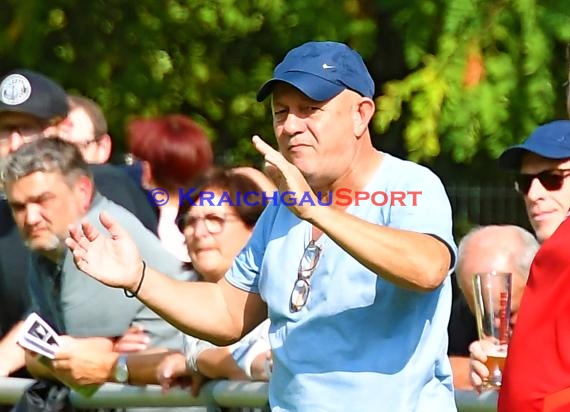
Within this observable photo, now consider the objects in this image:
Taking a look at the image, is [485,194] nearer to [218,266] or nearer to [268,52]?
[268,52]

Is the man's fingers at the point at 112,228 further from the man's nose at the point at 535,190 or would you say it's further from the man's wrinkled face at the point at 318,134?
the man's nose at the point at 535,190

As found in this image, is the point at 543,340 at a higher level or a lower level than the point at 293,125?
lower

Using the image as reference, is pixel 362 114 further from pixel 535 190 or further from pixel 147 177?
pixel 147 177

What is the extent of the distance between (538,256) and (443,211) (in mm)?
900

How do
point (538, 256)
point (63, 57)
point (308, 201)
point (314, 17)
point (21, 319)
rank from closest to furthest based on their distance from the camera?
point (538, 256)
point (308, 201)
point (21, 319)
point (314, 17)
point (63, 57)

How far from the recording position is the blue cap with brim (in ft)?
15.3

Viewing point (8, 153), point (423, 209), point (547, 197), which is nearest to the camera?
point (423, 209)

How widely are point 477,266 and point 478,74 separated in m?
3.62

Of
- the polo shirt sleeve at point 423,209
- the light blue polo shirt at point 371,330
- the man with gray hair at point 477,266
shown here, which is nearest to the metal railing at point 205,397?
the man with gray hair at point 477,266

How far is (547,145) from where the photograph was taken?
4703 mm

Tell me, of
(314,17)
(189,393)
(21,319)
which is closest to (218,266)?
(189,393)

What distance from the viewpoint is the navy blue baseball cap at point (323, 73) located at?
12.3ft

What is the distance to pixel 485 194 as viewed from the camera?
1048 cm

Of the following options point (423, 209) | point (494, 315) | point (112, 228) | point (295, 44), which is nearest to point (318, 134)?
point (423, 209)
